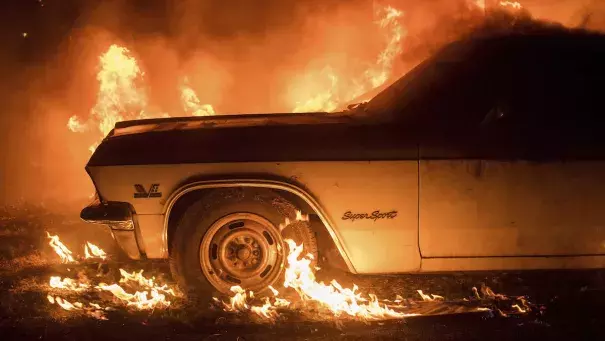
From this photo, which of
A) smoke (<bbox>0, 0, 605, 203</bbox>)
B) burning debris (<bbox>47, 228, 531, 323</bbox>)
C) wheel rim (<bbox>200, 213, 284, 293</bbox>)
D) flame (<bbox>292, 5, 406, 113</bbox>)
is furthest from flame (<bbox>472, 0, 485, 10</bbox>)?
wheel rim (<bbox>200, 213, 284, 293</bbox>)

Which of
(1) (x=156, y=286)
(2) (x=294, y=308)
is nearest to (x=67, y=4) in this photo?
(1) (x=156, y=286)

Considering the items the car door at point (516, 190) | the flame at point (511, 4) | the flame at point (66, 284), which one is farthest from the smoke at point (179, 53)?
the car door at point (516, 190)

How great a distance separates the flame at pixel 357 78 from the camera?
9555mm

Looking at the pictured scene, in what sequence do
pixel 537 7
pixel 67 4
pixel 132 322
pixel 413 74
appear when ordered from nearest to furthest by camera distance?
pixel 132 322
pixel 413 74
pixel 537 7
pixel 67 4

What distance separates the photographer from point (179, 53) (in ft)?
36.4

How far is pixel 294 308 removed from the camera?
4145 mm

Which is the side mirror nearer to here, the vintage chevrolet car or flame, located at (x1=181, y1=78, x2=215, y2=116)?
the vintage chevrolet car

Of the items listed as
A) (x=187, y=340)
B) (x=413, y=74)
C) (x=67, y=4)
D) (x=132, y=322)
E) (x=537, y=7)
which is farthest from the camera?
(x=67, y=4)

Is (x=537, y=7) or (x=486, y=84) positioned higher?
(x=537, y=7)

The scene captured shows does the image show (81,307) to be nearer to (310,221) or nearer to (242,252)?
(242,252)

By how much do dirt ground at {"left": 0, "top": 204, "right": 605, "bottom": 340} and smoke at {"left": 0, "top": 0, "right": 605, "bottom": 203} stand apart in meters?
6.28

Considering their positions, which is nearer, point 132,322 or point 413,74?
point 132,322

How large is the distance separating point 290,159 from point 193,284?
121 cm

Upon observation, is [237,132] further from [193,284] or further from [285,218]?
[193,284]
